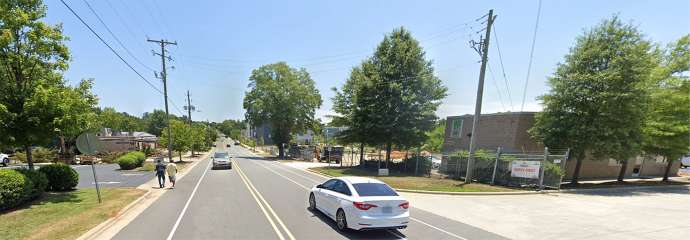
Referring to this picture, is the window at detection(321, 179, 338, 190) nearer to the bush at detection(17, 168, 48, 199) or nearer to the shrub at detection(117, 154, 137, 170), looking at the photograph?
the bush at detection(17, 168, 48, 199)

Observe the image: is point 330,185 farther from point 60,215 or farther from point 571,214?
point 571,214

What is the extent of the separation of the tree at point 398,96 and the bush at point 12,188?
878 inches

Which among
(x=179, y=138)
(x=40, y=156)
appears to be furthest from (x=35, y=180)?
(x=40, y=156)

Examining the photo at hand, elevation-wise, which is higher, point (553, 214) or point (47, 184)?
point (553, 214)

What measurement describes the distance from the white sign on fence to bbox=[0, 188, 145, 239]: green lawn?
745 inches

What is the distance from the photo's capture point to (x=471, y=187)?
1961 centimetres

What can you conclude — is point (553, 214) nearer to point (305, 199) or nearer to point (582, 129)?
point (305, 199)

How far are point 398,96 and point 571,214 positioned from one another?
1807cm

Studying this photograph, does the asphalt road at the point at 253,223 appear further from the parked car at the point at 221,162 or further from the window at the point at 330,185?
the parked car at the point at 221,162

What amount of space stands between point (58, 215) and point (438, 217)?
11.7m

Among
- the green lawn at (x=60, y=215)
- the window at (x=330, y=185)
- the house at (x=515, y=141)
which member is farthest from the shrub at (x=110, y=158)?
the window at (x=330, y=185)

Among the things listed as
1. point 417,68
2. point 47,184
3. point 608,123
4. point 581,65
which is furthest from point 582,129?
point 47,184

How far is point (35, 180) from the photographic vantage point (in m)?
13.2

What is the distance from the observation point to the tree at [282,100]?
62.0 m
